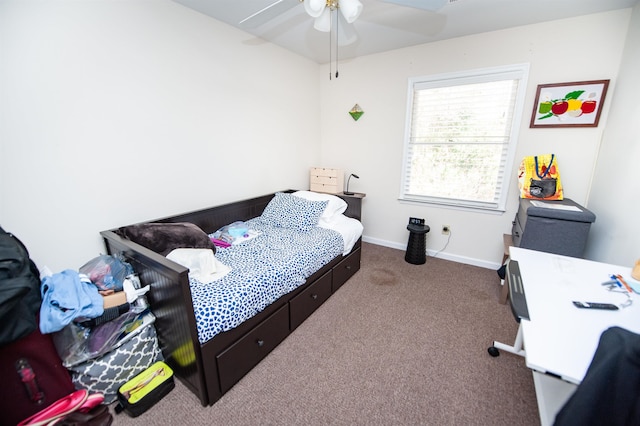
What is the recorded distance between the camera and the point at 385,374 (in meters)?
1.61

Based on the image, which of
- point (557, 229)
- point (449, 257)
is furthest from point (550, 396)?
point (449, 257)

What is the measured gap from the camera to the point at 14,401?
113 centimetres

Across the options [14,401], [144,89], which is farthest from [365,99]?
[14,401]

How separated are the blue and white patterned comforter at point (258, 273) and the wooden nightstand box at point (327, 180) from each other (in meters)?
0.99

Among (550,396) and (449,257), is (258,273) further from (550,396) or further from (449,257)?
(449,257)

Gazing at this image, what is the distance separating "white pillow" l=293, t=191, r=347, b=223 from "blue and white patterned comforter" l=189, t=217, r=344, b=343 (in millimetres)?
212

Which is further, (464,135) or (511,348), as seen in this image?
(464,135)

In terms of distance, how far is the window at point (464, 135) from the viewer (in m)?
2.58

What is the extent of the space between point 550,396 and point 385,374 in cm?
81

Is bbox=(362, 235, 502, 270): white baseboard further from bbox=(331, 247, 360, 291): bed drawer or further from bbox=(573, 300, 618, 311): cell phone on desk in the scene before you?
bbox=(573, 300, 618, 311): cell phone on desk

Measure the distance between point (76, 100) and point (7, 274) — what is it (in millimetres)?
1105

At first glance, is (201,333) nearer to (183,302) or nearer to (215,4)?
(183,302)

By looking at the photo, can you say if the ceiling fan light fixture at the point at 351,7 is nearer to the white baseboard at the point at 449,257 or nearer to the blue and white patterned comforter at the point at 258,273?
the blue and white patterned comforter at the point at 258,273

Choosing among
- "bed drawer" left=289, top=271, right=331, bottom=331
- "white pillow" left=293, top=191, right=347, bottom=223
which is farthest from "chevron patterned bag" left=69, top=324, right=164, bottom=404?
"white pillow" left=293, top=191, right=347, bottom=223
